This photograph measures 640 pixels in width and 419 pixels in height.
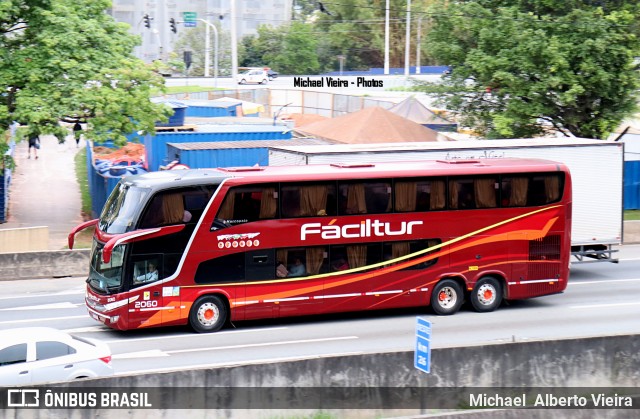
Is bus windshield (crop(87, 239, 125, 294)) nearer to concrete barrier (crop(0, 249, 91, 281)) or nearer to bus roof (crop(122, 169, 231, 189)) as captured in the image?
bus roof (crop(122, 169, 231, 189))

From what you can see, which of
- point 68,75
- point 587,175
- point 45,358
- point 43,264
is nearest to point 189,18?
point 68,75

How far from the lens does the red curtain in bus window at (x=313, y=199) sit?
20.9m

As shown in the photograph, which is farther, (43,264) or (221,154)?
(221,154)

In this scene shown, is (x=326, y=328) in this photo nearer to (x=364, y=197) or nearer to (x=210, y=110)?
(x=364, y=197)

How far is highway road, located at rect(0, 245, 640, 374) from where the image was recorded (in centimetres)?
1878

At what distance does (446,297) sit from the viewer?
2238 cm

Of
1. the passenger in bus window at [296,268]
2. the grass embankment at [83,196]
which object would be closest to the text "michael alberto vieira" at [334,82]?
the grass embankment at [83,196]

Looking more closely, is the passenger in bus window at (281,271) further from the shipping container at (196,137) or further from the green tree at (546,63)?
the shipping container at (196,137)

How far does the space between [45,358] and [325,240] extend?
7.60 m

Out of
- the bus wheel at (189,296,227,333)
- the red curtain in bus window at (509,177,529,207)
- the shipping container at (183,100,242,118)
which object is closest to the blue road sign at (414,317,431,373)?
the bus wheel at (189,296,227,333)

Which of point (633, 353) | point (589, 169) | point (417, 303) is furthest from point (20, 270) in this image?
point (633, 353)

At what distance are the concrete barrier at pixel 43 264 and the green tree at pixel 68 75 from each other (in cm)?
540

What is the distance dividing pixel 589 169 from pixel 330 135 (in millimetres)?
20006

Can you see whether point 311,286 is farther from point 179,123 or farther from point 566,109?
point 179,123
